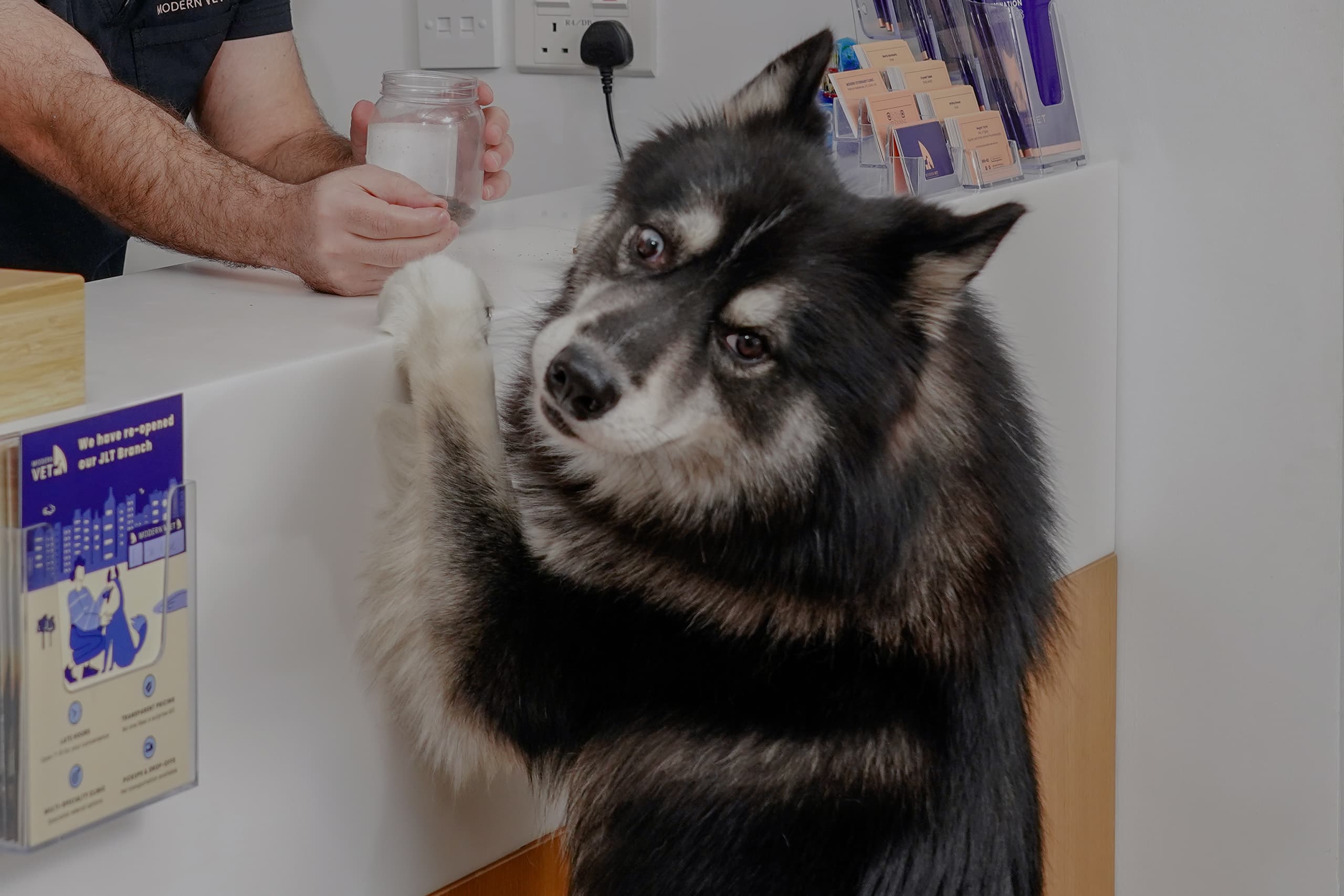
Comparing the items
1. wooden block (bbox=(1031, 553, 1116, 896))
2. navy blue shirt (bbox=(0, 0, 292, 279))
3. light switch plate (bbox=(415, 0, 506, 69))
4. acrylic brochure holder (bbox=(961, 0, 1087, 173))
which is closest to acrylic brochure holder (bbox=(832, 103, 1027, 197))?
acrylic brochure holder (bbox=(961, 0, 1087, 173))

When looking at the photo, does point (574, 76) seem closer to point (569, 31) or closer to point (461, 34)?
point (569, 31)

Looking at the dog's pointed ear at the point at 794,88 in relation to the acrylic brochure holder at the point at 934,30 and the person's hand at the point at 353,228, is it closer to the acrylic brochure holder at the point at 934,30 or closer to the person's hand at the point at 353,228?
the person's hand at the point at 353,228

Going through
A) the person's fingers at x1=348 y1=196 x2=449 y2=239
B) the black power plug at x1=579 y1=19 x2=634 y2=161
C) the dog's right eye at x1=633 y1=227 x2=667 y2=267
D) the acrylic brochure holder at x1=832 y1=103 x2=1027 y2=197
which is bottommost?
the dog's right eye at x1=633 y1=227 x2=667 y2=267

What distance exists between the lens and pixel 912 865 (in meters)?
1.00

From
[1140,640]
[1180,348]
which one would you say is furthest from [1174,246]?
[1140,640]

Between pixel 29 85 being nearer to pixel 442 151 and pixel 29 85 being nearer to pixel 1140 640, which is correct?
pixel 442 151

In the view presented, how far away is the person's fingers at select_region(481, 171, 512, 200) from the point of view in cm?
165

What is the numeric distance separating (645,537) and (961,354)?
310mm

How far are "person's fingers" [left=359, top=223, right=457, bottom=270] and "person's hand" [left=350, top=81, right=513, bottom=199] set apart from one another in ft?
1.32

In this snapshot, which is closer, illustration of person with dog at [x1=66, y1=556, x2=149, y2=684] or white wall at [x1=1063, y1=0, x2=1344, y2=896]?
illustration of person with dog at [x1=66, y1=556, x2=149, y2=684]

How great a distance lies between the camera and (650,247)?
1053 mm

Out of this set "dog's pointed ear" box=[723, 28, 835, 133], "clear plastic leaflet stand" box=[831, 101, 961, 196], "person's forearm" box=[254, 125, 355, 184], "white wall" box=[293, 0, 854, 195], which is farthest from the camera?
"white wall" box=[293, 0, 854, 195]

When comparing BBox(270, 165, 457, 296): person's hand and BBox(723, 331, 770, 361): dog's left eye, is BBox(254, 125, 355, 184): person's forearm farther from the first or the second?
BBox(723, 331, 770, 361): dog's left eye

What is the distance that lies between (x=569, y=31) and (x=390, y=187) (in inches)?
51.0
